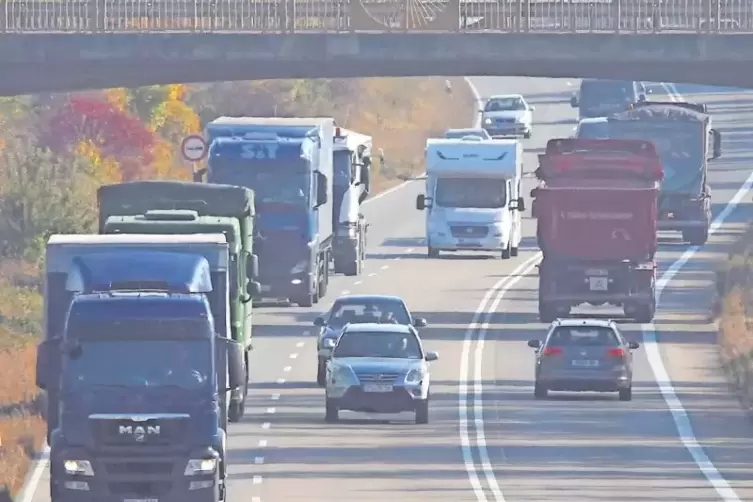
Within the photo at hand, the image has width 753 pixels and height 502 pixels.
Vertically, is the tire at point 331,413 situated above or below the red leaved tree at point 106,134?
below

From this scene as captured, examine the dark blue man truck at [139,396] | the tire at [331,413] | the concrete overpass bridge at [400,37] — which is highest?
the concrete overpass bridge at [400,37]

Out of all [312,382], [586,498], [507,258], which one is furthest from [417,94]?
[586,498]

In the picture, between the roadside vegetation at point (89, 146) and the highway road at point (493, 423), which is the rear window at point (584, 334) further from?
the roadside vegetation at point (89, 146)

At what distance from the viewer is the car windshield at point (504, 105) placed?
106500mm

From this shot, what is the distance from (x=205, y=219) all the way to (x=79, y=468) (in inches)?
475

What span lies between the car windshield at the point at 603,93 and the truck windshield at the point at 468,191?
39.5m

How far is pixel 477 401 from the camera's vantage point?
143 ft

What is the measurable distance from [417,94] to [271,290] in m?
71.4

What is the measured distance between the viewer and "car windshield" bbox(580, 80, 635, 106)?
10606 centimetres

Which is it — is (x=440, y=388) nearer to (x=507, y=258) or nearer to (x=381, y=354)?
(x=381, y=354)

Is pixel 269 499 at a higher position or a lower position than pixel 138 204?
lower

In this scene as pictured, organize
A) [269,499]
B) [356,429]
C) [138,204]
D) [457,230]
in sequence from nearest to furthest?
[269,499] < [356,429] < [138,204] < [457,230]

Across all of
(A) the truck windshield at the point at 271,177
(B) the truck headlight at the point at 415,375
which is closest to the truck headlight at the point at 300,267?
(A) the truck windshield at the point at 271,177

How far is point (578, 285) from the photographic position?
53531 mm
